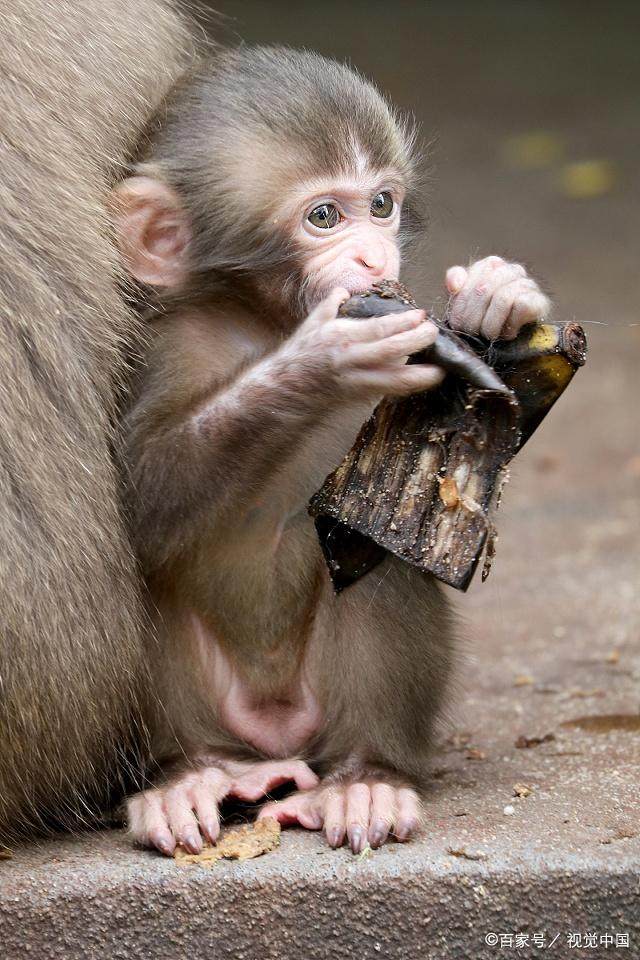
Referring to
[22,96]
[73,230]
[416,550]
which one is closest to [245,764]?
[416,550]

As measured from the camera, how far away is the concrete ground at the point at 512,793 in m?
2.45

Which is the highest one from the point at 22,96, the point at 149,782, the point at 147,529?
the point at 22,96

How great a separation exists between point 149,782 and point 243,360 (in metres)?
0.84

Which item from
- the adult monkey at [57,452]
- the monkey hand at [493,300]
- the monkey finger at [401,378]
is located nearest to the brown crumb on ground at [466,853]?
the adult monkey at [57,452]

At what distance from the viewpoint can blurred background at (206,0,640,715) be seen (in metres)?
4.29

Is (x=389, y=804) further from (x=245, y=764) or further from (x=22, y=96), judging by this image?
(x=22, y=96)

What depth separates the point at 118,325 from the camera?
2758 millimetres

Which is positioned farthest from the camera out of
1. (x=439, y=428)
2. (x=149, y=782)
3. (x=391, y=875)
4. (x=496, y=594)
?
(x=496, y=594)

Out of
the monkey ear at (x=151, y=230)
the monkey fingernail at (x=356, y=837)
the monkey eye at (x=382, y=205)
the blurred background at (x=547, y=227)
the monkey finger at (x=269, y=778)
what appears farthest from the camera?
the blurred background at (x=547, y=227)

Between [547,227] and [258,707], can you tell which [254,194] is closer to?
[258,707]

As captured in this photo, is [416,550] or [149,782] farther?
[149,782]

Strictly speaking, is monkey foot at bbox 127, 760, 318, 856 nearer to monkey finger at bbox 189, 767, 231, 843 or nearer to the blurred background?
monkey finger at bbox 189, 767, 231, 843

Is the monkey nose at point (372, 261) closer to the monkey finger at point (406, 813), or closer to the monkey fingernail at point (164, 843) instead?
the monkey finger at point (406, 813)

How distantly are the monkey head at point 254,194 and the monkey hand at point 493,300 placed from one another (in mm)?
235
